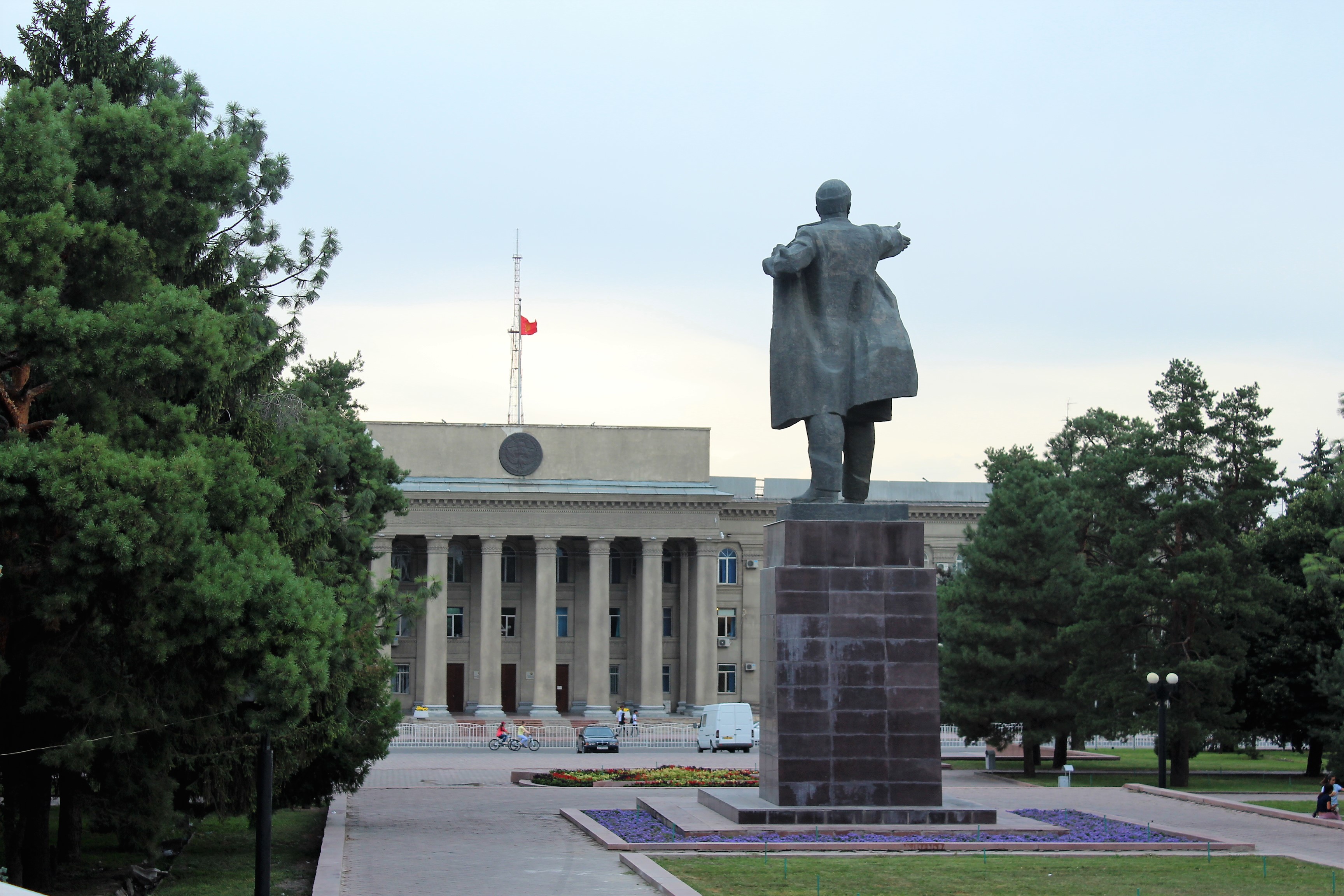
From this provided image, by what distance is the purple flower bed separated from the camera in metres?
16.3

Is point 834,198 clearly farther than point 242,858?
No

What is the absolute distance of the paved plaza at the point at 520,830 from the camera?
14.5m

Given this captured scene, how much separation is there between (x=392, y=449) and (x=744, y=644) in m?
17.4

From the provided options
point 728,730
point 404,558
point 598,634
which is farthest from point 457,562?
point 728,730

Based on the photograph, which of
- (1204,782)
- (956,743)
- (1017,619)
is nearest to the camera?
(1204,782)

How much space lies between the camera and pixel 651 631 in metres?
61.2

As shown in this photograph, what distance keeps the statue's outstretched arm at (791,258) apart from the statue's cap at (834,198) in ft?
2.22

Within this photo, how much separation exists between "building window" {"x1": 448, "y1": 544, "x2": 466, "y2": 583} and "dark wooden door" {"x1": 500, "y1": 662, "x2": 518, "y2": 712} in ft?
13.3

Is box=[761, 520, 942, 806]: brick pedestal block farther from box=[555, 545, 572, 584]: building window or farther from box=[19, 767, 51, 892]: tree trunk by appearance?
box=[555, 545, 572, 584]: building window

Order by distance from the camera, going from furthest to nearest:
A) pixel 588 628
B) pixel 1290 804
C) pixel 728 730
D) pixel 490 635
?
pixel 588 628
pixel 490 635
pixel 728 730
pixel 1290 804

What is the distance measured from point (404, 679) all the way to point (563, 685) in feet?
21.6

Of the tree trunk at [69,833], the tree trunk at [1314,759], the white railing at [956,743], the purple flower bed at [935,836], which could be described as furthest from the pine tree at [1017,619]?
the tree trunk at [69,833]

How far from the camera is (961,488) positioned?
2753 inches

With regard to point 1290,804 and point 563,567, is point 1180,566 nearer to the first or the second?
point 1290,804
